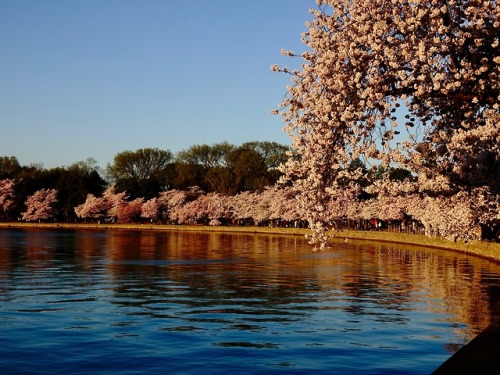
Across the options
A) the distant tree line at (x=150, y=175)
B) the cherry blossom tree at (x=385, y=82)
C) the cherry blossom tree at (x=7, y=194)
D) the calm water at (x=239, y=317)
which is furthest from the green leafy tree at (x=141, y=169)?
the cherry blossom tree at (x=385, y=82)

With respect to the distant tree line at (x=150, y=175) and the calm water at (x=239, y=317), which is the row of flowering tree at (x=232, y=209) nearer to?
the distant tree line at (x=150, y=175)

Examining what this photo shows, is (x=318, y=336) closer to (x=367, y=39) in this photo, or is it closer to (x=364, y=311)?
(x=364, y=311)

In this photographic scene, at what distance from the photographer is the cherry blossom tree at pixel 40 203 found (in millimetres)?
166000

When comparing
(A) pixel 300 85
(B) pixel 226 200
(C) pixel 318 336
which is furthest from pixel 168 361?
(B) pixel 226 200

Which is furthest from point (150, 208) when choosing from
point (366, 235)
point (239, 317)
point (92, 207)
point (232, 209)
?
point (239, 317)

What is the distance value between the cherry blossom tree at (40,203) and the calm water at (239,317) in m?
118

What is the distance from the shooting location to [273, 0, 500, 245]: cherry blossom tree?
21.4 meters

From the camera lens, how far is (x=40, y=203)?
544 ft

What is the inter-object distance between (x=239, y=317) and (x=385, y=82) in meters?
10.4

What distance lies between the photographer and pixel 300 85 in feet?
75.2

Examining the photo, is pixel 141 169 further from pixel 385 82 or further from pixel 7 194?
pixel 385 82

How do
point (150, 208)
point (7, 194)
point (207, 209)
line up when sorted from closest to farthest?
point (207, 209)
point (150, 208)
point (7, 194)

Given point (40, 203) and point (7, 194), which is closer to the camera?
point (40, 203)

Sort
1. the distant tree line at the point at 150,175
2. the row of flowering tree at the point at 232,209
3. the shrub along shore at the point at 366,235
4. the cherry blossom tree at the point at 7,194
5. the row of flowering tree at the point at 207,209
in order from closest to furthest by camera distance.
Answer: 1. the shrub along shore at the point at 366,235
2. the row of flowering tree at the point at 232,209
3. the row of flowering tree at the point at 207,209
4. the distant tree line at the point at 150,175
5. the cherry blossom tree at the point at 7,194
